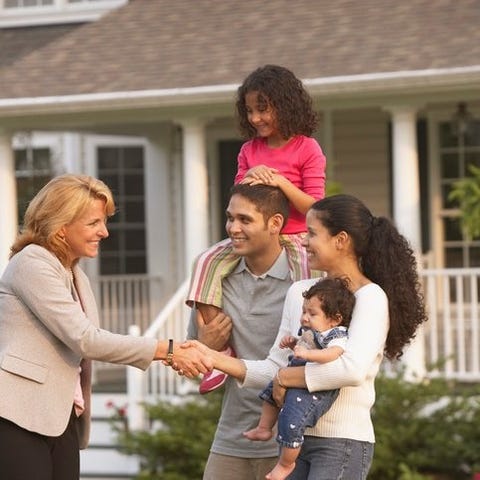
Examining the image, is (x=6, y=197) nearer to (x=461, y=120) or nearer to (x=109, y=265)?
(x=109, y=265)

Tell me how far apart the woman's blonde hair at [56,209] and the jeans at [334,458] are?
1.26 meters

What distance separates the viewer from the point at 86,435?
6070 mm

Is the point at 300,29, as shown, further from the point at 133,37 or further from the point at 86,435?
the point at 86,435

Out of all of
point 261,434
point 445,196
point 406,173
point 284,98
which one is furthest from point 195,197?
point 261,434

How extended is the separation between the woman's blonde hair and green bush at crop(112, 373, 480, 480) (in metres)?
6.05

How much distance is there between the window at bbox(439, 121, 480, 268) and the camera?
48.6ft

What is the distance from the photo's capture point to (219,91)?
13.0m

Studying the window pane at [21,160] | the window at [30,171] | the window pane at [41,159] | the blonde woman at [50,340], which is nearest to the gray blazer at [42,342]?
the blonde woman at [50,340]

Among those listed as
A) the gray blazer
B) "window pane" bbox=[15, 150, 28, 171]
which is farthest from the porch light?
the gray blazer

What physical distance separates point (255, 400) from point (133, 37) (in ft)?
30.5

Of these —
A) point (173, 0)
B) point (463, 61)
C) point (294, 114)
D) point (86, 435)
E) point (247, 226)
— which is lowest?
point (86, 435)

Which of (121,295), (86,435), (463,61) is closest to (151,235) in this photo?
(121,295)

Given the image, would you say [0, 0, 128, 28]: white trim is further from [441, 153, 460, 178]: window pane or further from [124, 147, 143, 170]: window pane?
[441, 153, 460, 178]: window pane

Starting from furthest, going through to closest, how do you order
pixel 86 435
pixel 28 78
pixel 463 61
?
pixel 28 78, pixel 463 61, pixel 86 435
